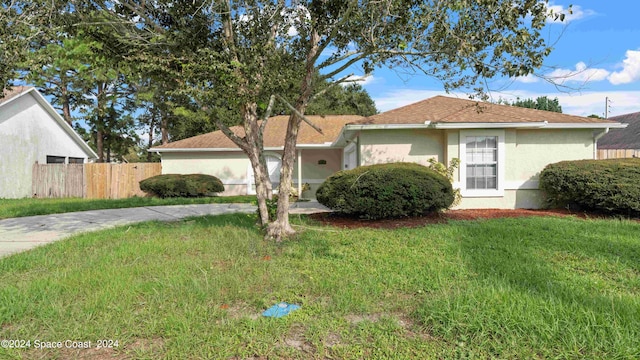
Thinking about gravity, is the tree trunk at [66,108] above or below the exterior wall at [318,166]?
above

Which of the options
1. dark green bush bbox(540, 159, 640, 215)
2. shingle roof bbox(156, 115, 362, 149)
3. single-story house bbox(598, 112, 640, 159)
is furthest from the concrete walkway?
single-story house bbox(598, 112, 640, 159)

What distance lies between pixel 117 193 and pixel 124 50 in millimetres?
14034

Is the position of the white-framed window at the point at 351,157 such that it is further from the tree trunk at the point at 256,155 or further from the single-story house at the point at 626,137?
the single-story house at the point at 626,137

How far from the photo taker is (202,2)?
542 centimetres

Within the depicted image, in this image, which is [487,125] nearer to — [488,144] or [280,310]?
[488,144]

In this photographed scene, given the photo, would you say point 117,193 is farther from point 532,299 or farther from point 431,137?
point 532,299

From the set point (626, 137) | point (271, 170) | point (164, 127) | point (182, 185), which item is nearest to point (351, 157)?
point (271, 170)

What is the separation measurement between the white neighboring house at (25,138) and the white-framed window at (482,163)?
18.6 m

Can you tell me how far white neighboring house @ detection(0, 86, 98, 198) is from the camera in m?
16.3

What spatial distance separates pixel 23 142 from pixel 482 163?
20508 millimetres

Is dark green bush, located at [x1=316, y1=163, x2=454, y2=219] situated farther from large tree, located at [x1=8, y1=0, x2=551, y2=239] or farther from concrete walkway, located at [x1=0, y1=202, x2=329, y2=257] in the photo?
concrete walkway, located at [x1=0, y1=202, x2=329, y2=257]

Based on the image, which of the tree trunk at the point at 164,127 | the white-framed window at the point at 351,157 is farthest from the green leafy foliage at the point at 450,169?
the tree trunk at the point at 164,127

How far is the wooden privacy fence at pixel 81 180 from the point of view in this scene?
17609 mm

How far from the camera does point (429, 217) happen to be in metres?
8.23
